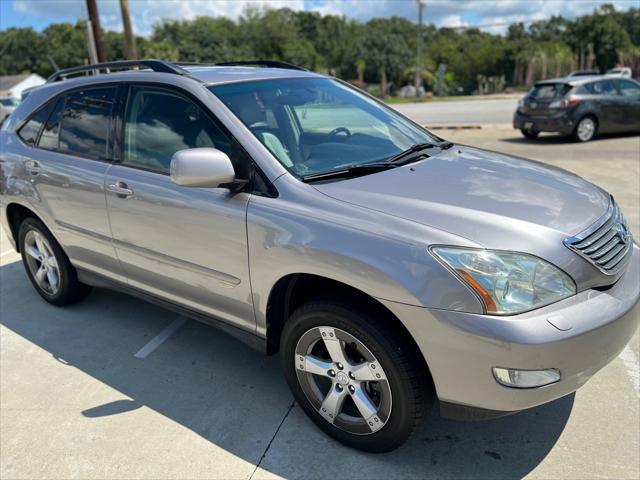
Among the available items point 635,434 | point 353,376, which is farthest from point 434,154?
point 635,434

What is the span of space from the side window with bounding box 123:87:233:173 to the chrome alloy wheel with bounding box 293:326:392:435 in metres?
1.09

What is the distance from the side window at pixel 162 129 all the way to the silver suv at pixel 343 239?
0.01 meters

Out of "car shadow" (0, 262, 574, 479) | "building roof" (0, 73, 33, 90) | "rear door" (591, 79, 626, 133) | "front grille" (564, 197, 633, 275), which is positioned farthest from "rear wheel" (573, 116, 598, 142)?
"building roof" (0, 73, 33, 90)

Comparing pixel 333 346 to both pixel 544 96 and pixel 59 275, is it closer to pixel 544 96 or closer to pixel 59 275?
pixel 59 275

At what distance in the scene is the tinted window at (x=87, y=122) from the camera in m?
3.54

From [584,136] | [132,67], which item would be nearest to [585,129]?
[584,136]

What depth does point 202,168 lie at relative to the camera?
2.56 meters

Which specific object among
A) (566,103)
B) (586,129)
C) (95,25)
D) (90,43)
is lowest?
(586,129)

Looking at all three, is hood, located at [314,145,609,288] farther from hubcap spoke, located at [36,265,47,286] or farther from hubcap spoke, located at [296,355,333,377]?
hubcap spoke, located at [36,265,47,286]

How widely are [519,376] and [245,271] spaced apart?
4.45 feet

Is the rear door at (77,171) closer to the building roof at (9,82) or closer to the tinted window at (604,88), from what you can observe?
the tinted window at (604,88)

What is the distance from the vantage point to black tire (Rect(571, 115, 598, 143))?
39.0 ft

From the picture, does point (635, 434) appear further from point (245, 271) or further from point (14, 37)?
point (14, 37)

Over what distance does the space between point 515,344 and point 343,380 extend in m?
0.85
